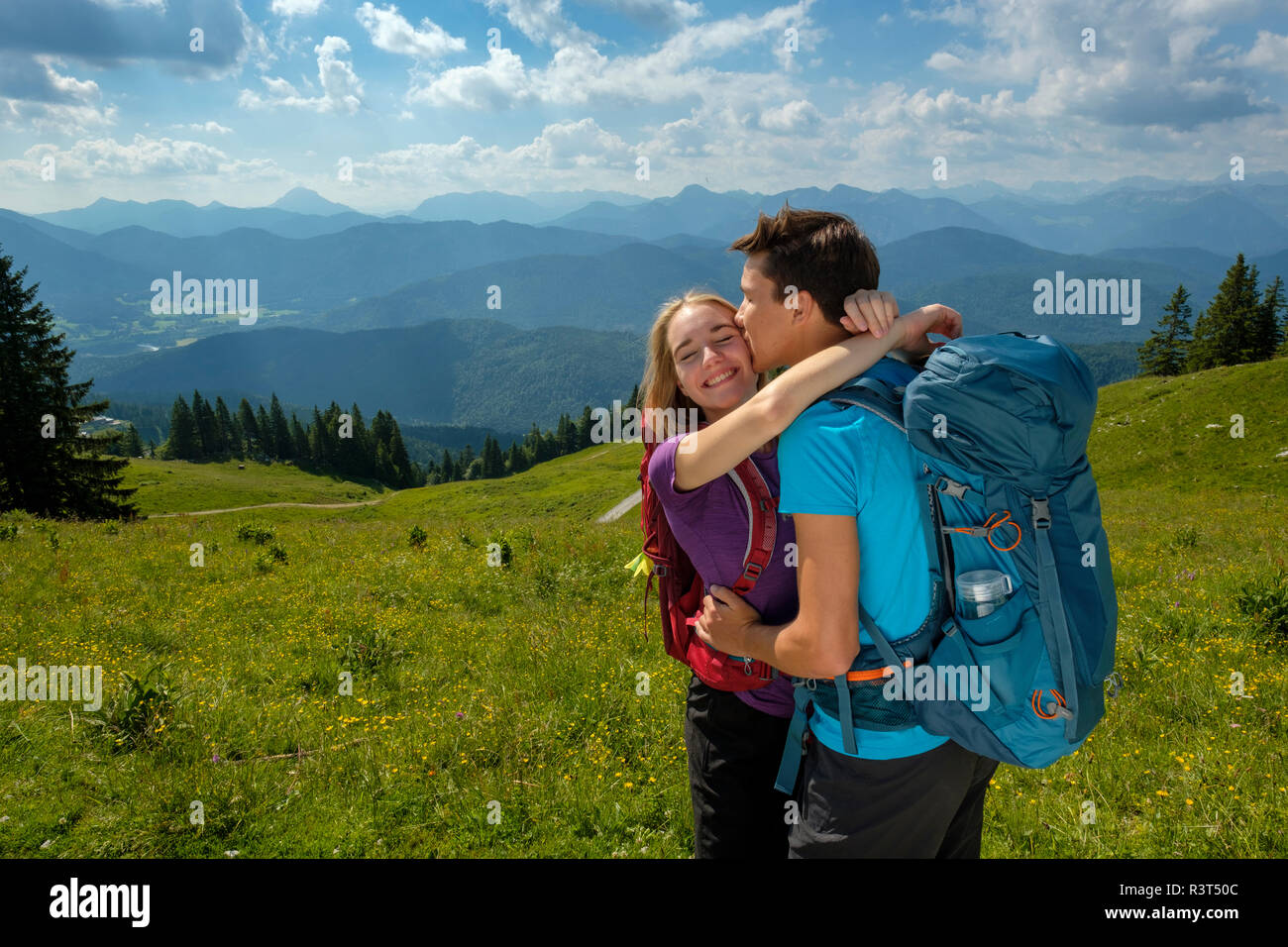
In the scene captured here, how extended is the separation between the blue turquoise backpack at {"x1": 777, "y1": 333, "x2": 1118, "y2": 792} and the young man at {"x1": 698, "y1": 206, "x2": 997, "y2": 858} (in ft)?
0.31

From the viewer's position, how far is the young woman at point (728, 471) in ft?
7.93

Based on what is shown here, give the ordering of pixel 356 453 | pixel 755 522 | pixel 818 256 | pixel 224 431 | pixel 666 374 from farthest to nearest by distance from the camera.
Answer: pixel 224 431
pixel 356 453
pixel 666 374
pixel 755 522
pixel 818 256

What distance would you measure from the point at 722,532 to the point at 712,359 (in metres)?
0.90

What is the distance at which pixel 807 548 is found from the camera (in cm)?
230

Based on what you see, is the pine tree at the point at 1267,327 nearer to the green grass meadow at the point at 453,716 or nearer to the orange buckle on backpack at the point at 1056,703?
the green grass meadow at the point at 453,716

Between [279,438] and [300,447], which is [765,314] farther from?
[279,438]

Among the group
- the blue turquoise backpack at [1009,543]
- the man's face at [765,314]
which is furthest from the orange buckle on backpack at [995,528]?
the man's face at [765,314]

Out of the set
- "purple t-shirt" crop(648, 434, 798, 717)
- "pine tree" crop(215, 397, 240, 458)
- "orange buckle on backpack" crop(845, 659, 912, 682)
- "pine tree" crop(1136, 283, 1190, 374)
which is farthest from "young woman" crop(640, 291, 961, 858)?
"pine tree" crop(215, 397, 240, 458)

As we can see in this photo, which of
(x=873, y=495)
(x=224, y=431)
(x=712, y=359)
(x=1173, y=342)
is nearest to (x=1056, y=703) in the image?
(x=873, y=495)

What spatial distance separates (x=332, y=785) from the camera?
5.52 meters

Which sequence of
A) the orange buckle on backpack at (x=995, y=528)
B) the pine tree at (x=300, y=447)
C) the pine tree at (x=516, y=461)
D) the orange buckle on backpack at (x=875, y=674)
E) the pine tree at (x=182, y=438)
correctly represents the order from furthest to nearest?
the pine tree at (x=516, y=461)
the pine tree at (x=300, y=447)
the pine tree at (x=182, y=438)
the orange buckle on backpack at (x=875, y=674)
the orange buckle on backpack at (x=995, y=528)

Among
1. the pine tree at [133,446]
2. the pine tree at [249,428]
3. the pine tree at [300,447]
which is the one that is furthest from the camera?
the pine tree at [133,446]

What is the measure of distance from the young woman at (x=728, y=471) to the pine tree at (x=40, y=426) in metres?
38.7

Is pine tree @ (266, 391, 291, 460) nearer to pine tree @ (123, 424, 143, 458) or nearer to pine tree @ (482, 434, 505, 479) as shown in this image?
pine tree @ (123, 424, 143, 458)
